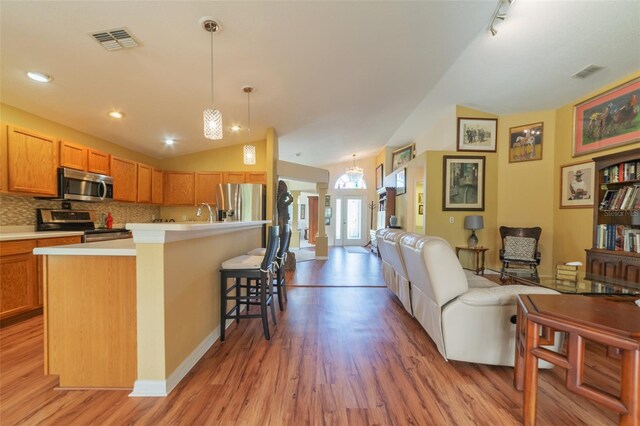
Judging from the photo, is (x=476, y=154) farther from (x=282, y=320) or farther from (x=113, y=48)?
(x=113, y=48)

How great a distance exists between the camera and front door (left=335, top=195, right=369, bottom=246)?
389 inches

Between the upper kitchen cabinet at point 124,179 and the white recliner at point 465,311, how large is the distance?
4.68 metres

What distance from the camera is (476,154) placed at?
512 cm

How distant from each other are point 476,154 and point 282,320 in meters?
4.83

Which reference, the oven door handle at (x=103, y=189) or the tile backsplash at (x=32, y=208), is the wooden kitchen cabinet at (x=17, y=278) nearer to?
the tile backsplash at (x=32, y=208)

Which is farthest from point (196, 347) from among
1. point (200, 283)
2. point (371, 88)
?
point (371, 88)

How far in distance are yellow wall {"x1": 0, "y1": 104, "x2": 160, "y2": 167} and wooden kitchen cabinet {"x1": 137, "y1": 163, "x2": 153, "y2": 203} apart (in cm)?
36

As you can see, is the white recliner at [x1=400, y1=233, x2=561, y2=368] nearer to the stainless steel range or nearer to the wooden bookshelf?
the wooden bookshelf

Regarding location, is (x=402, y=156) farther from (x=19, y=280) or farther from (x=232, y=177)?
(x=19, y=280)

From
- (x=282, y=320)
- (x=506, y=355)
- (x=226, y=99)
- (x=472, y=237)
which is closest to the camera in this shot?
(x=506, y=355)

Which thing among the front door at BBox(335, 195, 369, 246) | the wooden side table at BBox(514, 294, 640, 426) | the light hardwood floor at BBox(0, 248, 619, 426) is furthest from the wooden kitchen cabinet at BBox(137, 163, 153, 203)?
the front door at BBox(335, 195, 369, 246)

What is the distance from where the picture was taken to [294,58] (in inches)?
111

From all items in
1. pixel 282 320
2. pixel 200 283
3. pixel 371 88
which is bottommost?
pixel 282 320

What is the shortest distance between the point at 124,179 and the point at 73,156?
92cm
